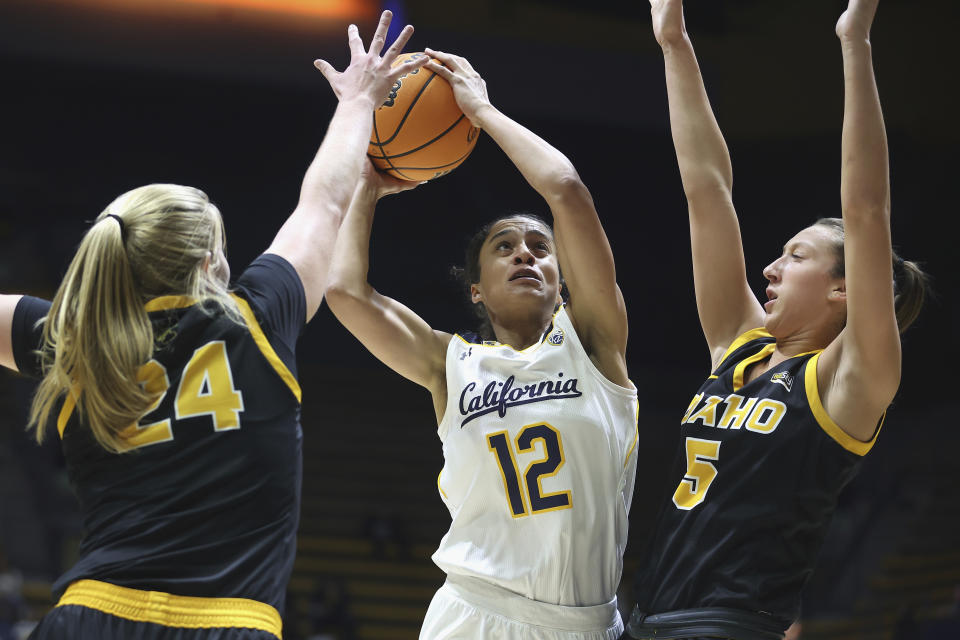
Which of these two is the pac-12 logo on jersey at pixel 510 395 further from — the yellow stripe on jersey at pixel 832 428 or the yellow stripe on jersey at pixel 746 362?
the yellow stripe on jersey at pixel 832 428

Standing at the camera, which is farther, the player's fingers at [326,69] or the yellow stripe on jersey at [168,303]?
the player's fingers at [326,69]

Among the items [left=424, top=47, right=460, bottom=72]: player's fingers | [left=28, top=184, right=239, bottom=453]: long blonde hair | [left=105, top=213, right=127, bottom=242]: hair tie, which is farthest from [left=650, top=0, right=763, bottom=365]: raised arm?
[left=105, top=213, right=127, bottom=242]: hair tie

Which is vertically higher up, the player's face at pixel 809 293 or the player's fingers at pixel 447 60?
the player's fingers at pixel 447 60

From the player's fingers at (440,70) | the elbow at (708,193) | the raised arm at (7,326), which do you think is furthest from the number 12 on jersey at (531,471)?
the raised arm at (7,326)

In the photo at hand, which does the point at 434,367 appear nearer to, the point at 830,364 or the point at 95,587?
the point at 830,364

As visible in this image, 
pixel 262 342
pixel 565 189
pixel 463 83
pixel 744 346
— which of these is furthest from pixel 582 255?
pixel 262 342

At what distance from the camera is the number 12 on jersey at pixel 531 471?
2695 mm

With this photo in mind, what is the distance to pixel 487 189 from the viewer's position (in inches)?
504

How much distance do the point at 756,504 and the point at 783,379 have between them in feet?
1.19

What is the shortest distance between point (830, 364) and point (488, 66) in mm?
7782

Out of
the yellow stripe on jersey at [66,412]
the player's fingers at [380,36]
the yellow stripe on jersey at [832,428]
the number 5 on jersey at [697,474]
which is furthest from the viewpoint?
the player's fingers at [380,36]

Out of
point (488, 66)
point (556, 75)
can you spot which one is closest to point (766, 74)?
point (556, 75)

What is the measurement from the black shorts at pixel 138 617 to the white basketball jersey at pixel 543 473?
1055mm

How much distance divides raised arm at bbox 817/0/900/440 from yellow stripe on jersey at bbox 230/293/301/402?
1.36 meters
